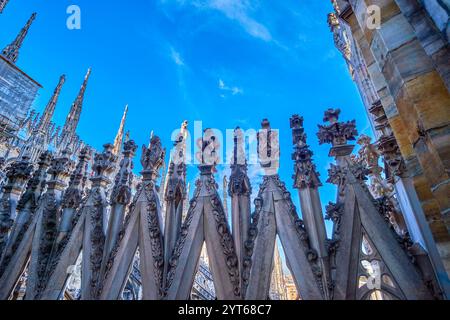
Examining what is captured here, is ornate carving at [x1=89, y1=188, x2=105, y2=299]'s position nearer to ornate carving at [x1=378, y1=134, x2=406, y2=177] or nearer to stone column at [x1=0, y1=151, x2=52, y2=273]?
stone column at [x1=0, y1=151, x2=52, y2=273]

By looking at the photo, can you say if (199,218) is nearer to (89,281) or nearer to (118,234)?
(118,234)

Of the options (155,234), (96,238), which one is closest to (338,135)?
(155,234)

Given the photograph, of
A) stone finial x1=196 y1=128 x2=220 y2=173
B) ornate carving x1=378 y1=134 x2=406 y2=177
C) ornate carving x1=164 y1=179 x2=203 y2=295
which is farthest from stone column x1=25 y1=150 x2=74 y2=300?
ornate carving x1=378 y1=134 x2=406 y2=177

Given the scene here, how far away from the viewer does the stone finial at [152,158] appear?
4070 mm

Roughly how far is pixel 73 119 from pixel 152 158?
135 feet

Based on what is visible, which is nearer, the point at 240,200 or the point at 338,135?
the point at 338,135

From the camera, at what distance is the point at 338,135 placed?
10.8ft

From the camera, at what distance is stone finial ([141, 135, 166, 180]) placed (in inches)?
160

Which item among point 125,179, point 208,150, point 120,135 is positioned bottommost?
point 125,179

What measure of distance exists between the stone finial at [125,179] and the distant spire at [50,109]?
119ft

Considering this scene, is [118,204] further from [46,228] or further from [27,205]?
[27,205]

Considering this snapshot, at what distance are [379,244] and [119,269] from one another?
3220 millimetres

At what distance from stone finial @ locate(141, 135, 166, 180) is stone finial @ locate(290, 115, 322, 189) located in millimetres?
2141

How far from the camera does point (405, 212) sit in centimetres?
326
